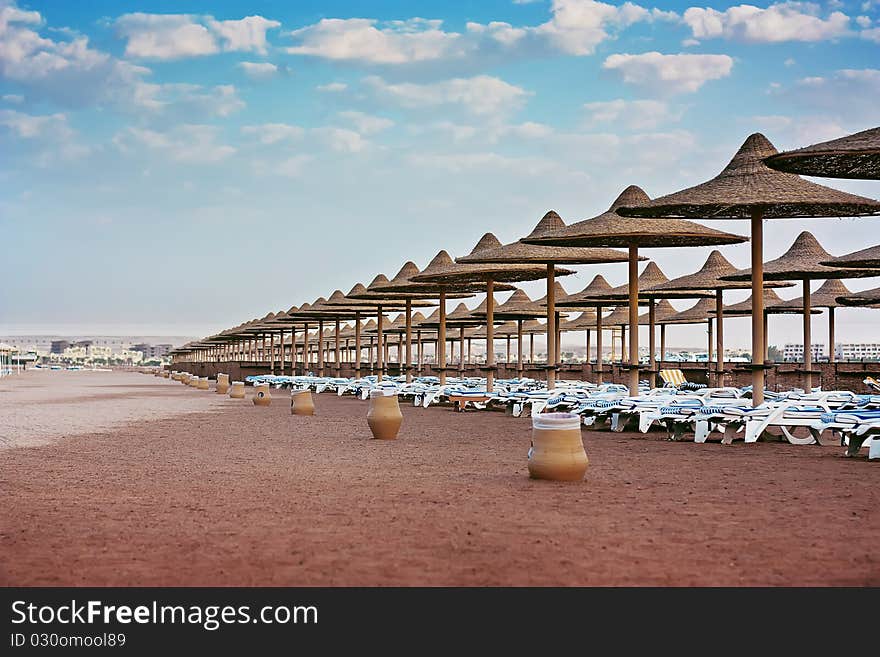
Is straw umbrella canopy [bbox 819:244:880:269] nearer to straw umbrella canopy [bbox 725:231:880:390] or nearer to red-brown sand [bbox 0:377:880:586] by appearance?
straw umbrella canopy [bbox 725:231:880:390]

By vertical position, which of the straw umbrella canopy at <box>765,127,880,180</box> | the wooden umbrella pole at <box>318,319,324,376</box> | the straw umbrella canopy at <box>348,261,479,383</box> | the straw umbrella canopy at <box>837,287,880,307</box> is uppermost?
the straw umbrella canopy at <box>765,127,880,180</box>

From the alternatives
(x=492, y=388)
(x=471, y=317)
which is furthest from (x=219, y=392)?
(x=492, y=388)

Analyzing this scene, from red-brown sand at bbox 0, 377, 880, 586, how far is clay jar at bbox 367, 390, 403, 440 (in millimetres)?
885

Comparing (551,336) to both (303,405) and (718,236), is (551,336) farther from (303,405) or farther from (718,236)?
(303,405)

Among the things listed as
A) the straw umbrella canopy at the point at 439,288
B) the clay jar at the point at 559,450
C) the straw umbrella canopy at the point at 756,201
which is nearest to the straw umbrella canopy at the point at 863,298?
the straw umbrella canopy at the point at 756,201

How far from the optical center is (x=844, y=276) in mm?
17922

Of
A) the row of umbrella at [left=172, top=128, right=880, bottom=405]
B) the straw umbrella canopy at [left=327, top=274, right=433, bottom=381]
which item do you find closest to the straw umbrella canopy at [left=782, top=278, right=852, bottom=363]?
the row of umbrella at [left=172, top=128, right=880, bottom=405]

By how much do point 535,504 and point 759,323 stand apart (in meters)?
6.08

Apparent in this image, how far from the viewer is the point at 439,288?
78.8ft

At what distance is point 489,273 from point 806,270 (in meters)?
5.66

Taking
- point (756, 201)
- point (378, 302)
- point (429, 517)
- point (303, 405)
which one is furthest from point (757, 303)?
point (378, 302)

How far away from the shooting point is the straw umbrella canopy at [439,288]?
21678mm

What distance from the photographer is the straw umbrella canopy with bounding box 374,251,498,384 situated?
71.1 feet
